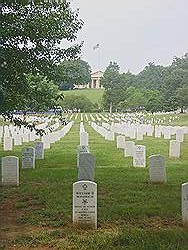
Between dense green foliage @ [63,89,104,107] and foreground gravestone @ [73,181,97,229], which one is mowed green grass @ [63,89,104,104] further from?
foreground gravestone @ [73,181,97,229]

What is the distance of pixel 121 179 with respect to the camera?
13.5 metres

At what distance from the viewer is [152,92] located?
103875mm

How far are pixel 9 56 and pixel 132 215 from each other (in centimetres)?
515

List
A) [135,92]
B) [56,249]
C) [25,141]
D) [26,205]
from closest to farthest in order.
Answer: [56,249] < [26,205] < [25,141] < [135,92]

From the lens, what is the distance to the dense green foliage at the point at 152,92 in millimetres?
81250

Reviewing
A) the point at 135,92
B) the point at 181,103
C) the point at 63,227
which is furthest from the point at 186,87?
the point at 63,227

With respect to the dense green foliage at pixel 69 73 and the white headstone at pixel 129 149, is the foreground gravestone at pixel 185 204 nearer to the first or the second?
the dense green foliage at pixel 69 73

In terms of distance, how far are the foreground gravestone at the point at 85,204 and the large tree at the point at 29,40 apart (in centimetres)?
374

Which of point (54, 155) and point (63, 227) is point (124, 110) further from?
point (63, 227)

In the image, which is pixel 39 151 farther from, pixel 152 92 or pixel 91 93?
pixel 91 93

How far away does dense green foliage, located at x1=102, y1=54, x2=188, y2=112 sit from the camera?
81250mm

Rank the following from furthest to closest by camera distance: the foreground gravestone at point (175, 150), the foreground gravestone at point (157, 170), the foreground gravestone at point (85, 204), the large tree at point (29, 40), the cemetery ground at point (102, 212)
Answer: the foreground gravestone at point (175, 150) < the foreground gravestone at point (157, 170) < the large tree at point (29, 40) < the foreground gravestone at point (85, 204) < the cemetery ground at point (102, 212)

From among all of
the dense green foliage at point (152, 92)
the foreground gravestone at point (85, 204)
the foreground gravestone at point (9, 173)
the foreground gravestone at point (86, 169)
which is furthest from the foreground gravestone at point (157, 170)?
the dense green foliage at point (152, 92)

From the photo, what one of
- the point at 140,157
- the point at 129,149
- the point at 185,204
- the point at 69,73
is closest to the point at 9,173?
the point at 69,73
